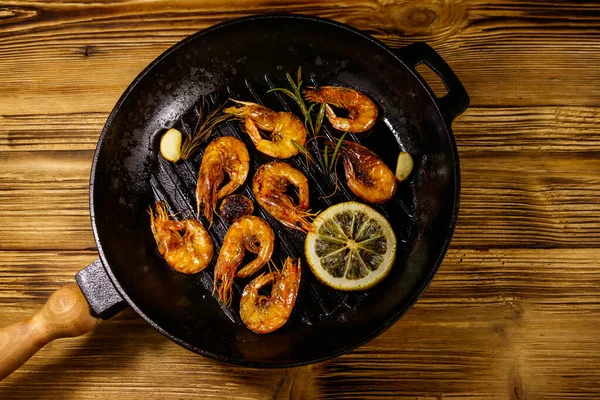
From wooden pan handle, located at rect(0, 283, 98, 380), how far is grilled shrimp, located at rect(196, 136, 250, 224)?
0.71m

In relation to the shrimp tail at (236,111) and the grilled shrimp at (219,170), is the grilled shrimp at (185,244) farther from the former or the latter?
the shrimp tail at (236,111)

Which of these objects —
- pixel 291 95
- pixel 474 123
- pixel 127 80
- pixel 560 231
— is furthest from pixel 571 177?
pixel 127 80

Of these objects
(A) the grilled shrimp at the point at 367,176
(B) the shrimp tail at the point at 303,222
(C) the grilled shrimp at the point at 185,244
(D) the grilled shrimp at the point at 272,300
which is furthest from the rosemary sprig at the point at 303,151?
(C) the grilled shrimp at the point at 185,244

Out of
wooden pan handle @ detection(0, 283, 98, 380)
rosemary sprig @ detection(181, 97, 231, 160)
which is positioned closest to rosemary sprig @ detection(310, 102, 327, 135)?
rosemary sprig @ detection(181, 97, 231, 160)

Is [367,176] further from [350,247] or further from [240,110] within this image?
[240,110]

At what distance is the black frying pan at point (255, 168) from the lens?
2596 millimetres

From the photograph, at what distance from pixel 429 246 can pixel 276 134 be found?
0.94 m

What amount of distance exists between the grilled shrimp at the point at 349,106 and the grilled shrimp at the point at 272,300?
2.42ft

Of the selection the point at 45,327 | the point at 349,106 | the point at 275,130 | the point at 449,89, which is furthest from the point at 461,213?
the point at 45,327

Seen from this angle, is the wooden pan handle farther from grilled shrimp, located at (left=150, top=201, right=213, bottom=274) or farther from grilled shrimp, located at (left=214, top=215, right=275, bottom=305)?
grilled shrimp, located at (left=214, top=215, right=275, bottom=305)

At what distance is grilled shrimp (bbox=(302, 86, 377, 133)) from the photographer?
109 inches

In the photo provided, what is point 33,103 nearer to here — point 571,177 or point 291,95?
point 291,95

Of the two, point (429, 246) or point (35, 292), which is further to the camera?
point (35, 292)

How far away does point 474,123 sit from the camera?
9.58 ft
